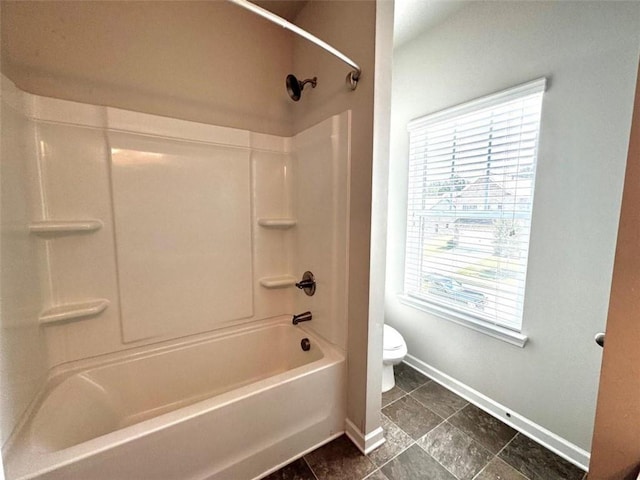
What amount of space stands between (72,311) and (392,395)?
1.96 m

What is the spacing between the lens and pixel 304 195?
1700mm

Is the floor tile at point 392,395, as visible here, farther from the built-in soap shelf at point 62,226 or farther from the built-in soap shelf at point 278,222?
the built-in soap shelf at point 62,226

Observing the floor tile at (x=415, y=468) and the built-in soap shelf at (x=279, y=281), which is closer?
the floor tile at (x=415, y=468)

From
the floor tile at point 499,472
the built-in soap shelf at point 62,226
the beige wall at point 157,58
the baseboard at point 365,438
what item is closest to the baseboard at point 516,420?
the floor tile at point 499,472

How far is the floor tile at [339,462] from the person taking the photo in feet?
4.06

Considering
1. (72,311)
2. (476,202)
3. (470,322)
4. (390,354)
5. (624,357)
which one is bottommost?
(390,354)

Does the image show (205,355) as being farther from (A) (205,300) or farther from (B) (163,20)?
(B) (163,20)

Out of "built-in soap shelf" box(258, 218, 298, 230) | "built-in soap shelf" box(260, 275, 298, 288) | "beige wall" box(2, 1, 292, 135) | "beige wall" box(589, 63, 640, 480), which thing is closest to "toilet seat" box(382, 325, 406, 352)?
"built-in soap shelf" box(260, 275, 298, 288)

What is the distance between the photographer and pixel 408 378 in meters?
1.97

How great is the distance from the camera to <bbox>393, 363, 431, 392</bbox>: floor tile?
1.89 m

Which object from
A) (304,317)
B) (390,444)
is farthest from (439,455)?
(304,317)

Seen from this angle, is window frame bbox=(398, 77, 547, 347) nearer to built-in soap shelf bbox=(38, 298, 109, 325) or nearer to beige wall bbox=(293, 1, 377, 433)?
beige wall bbox=(293, 1, 377, 433)

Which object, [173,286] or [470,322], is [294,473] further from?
[470,322]

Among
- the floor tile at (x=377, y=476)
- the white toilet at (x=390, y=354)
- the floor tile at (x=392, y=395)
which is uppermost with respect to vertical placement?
the white toilet at (x=390, y=354)
